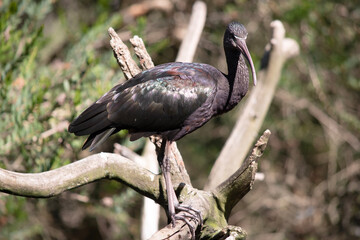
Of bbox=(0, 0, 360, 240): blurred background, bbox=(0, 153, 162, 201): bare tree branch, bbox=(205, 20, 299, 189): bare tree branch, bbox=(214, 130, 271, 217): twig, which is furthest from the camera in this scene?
bbox=(0, 0, 360, 240): blurred background

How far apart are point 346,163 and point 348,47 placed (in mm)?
1954

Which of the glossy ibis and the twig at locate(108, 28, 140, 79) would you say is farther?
the twig at locate(108, 28, 140, 79)

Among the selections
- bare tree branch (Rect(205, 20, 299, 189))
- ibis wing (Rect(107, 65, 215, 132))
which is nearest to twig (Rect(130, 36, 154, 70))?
ibis wing (Rect(107, 65, 215, 132))

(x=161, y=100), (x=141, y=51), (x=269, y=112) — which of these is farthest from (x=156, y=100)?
(x=269, y=112)

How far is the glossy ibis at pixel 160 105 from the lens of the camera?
533 centimetres

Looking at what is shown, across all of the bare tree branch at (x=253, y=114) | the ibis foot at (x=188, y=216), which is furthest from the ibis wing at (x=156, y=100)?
the bare tree branch at (x=253, y=114)

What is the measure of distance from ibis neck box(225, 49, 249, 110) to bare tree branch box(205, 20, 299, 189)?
1.17 metres

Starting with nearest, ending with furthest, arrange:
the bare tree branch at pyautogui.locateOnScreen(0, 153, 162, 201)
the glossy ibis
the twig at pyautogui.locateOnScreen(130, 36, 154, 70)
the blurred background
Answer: the bare tree branch at pyautogui.locateOnScreen(0, 153, 162, 201) → the glossy ibis → the twig at pyautogui.locateOnScreen(130, 36, 154, 70) → the blurred background

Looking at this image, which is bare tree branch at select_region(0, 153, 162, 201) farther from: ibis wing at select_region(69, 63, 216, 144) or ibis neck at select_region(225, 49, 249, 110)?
ibis neck at select_region(225, 49, 249, 110)

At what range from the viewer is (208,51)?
10.5 meters

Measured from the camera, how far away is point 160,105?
5.45 meters

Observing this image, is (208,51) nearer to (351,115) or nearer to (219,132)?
(219,132)

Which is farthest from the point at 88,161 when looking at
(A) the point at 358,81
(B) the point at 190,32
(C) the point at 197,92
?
(A) the point at 358,81

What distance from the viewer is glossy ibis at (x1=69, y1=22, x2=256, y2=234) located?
5.33 metres
